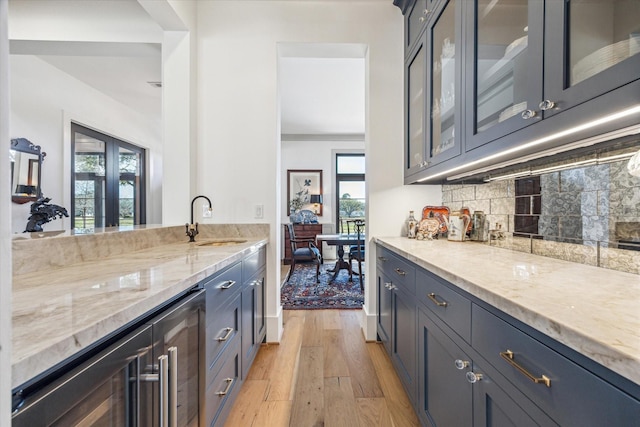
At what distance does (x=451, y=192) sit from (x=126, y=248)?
2.29 meters

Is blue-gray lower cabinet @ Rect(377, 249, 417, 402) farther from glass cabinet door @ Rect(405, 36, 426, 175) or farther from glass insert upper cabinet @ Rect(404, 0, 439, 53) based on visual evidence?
glass insert upper cabinet @ Rect(404, 0, 439, 53)

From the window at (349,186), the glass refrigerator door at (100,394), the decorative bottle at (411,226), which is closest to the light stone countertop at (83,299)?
the glass refrigerator door at (100,394)

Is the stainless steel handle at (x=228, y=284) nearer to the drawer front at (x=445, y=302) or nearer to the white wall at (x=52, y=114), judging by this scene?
the drawer front at (x=445, y=302)

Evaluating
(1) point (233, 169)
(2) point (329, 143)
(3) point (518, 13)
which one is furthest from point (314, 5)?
(2) point (329, 143)

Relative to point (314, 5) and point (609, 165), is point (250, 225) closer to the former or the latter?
point (314, 5)

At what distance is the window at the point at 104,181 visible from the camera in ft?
12.3

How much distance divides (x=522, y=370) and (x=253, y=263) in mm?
1558

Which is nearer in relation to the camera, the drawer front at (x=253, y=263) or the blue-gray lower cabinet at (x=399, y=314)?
the blue-gray lower cabinet at (x=399, y=314)

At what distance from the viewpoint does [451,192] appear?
7.39 ft

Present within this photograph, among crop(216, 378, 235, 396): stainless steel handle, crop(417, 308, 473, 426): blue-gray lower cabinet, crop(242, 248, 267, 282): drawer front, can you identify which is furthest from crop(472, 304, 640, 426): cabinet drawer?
crop(242, 248, 267, 282): drawer front

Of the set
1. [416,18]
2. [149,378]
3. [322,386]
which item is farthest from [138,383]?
[416,18]

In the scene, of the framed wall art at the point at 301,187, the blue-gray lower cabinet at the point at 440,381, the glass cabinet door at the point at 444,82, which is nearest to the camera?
the blue-gray lower cabinet at the point at 440,381

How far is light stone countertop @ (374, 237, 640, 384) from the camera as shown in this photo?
47cm

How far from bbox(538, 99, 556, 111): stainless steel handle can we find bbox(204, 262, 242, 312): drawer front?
1.35 meters
